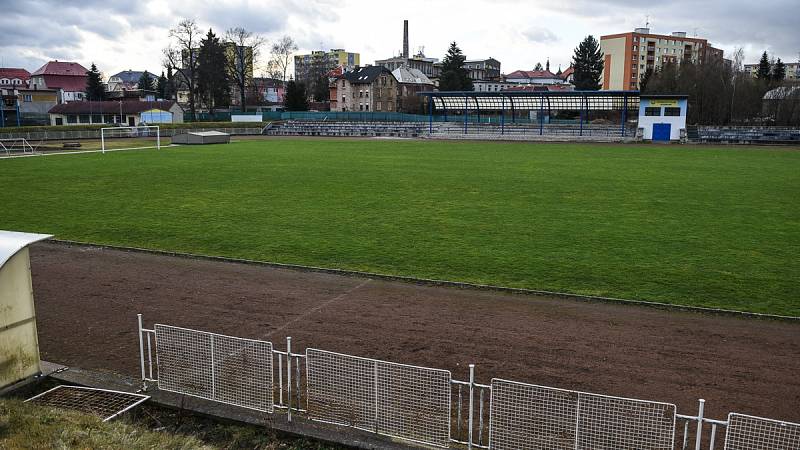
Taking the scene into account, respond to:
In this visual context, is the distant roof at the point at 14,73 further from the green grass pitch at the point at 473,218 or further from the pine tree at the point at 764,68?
the pine tree at the point at 764,68

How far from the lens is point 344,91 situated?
117 meters

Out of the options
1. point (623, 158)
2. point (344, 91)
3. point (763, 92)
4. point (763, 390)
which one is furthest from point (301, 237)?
point (344, 91)

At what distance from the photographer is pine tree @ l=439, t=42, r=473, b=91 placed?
113000mm

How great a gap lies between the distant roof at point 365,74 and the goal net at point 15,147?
66801mm

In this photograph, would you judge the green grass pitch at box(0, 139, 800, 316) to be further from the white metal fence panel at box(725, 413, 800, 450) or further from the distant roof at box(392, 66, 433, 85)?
the distant roof at box(392, 66, 433, 85)

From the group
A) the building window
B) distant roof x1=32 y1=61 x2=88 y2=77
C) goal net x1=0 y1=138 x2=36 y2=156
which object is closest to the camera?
goal net x1=0 y1=138 x2=36 y2=156

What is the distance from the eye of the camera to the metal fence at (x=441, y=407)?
6.29 m

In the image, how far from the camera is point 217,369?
26.1 feet

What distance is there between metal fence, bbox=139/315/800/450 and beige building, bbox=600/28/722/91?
452 ft

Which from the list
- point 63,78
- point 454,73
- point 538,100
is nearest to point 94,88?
point 63,78

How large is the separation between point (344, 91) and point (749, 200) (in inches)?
3933

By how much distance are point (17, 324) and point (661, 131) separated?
64.1 meters

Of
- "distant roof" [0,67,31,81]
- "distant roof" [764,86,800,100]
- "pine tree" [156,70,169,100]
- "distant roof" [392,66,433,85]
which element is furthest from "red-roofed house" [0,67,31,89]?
"distant roof" [764,86,800,100]

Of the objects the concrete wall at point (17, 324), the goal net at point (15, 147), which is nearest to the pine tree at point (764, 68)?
the goal net at point (15, 147)
